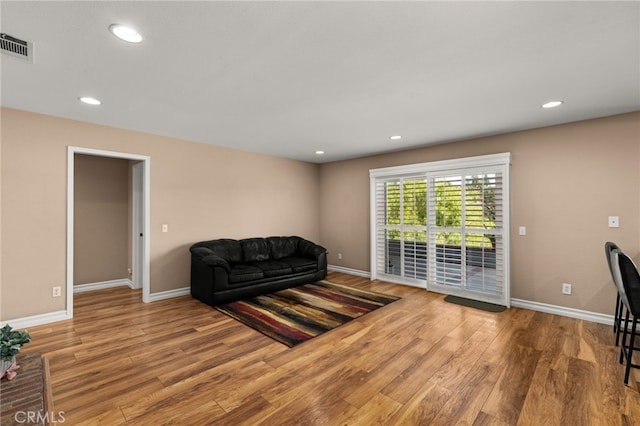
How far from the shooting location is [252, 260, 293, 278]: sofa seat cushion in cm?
469

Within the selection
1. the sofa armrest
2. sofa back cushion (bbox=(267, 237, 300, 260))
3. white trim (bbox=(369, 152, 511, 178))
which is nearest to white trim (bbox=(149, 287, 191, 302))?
sofa back cushion (bbox=(267, 237, 300, 260))

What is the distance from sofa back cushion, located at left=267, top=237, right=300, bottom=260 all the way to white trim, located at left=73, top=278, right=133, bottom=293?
8.65ft

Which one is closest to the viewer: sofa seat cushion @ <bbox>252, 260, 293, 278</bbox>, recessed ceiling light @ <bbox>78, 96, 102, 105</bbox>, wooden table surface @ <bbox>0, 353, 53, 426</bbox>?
wooden table surface @ <bbox>0, 353, 53, 426</bbox>

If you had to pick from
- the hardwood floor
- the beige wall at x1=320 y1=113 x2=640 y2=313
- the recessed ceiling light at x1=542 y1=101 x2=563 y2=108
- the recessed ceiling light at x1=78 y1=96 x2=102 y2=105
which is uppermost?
the recessed ceiling light at x1=78 y1=96 x2=102 y2=105

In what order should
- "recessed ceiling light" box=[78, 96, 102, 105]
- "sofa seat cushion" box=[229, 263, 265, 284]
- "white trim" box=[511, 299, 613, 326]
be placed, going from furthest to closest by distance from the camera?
"sofa seat cushion" box=[229, 263, 265, 284] < "white trim" box=[511, 299, 613, 326] < "recessed ceiling light" box=[78, 96, 102, 105]

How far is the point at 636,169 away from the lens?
10.8 ft

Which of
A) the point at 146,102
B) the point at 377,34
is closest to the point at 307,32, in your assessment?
the point at 377,34

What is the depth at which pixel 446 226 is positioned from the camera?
15.4 ft

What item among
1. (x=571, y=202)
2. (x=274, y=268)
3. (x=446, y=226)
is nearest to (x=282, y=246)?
(x=274, y=268)

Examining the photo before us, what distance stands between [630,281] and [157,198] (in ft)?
18.1

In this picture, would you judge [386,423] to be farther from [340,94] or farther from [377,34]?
[340,94]

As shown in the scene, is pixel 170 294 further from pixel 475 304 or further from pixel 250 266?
pixel 475 304

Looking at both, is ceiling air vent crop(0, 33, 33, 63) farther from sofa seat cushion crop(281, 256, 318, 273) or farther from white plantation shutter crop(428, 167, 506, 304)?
white plantation shutter crop(428, 167, 506, 304)

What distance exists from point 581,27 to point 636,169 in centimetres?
260
